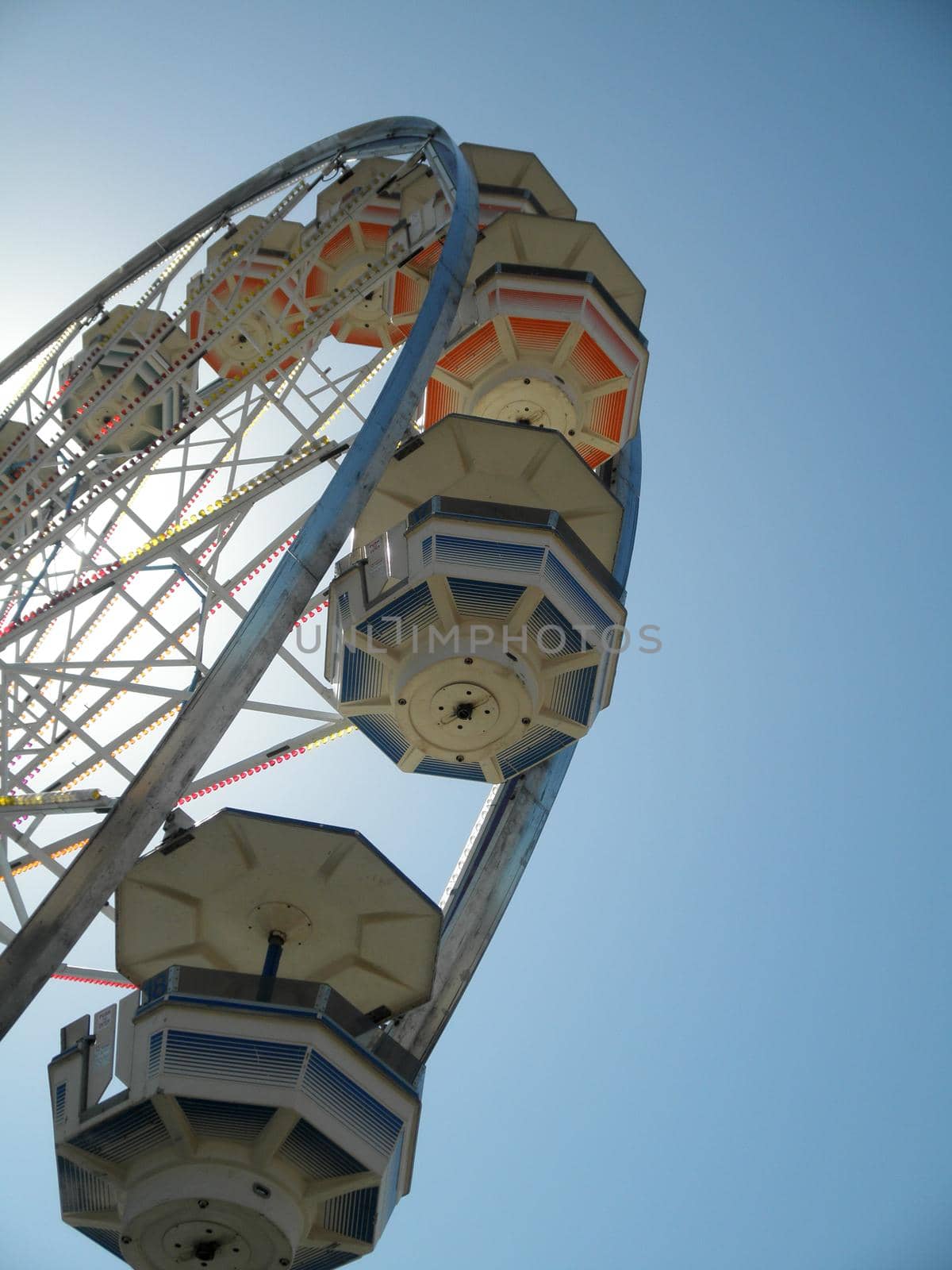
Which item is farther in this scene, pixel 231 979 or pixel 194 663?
pixel 194 663

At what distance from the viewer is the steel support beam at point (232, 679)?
9375 millimetres

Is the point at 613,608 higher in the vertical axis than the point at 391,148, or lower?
lower

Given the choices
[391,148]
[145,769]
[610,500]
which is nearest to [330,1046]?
[145,769]

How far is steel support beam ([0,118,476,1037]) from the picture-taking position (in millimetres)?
9375

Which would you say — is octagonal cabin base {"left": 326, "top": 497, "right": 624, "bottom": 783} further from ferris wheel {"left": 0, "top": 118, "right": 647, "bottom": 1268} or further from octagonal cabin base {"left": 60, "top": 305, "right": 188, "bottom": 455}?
octagonal cabin base {"left": 60, "top": 305, "right": 188, "bottom": 455}

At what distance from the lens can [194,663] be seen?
14.0m

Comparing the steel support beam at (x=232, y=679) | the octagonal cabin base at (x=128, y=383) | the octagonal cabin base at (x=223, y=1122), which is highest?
the octagonal cabin base at (x=128, y=383)

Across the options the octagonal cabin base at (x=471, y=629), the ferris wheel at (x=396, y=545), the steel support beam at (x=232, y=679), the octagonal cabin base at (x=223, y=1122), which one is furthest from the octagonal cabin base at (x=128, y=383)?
the octagonal cabin base at (x=223, y=1122)

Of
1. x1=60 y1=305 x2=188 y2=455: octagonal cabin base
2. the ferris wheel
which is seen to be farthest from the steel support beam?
x1=60 y1=305 x2=188 y2=455: octagonal cabin base

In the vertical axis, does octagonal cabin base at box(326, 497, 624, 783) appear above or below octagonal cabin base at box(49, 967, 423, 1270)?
above

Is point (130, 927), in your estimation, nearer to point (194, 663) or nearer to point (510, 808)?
point (194, 663)

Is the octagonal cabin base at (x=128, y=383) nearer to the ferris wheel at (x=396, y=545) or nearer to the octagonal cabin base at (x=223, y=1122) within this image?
the ferris wheel at (x=396, y=545)

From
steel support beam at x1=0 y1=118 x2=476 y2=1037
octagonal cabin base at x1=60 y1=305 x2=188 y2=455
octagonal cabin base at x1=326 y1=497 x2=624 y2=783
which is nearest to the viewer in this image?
steel support beam at x1=0 y1=118 x2=476 y2=1037

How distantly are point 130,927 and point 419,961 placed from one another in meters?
3.20
